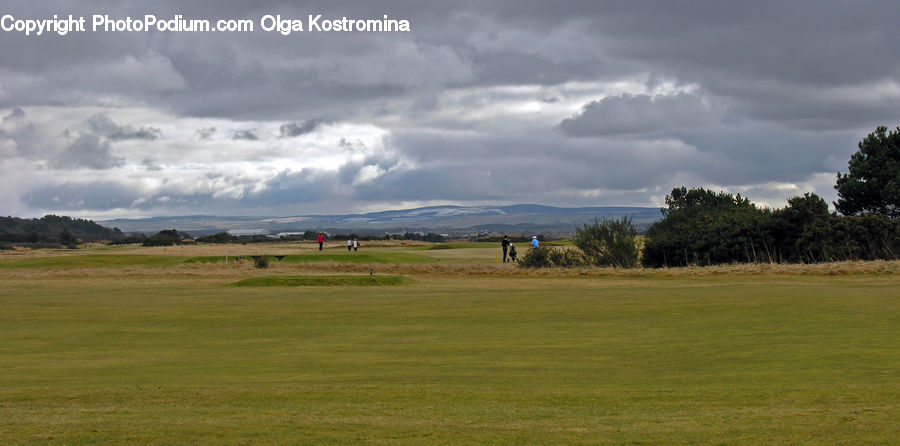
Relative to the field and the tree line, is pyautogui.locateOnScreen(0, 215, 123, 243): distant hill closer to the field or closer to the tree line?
the tree line

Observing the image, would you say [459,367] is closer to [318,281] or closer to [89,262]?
[318,281]

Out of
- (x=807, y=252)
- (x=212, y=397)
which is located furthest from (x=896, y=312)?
(x=807, y=252)

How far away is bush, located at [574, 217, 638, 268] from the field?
20.2m

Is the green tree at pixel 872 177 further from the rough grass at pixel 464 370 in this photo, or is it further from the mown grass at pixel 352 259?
the rough grass at pixel 464 370

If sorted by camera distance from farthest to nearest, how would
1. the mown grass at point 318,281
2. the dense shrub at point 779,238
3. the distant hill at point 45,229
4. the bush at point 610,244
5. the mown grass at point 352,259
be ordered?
the distant hill at point 45,229, the mown grass at point 352,259, the bush at point 610,244, the dense shrub at point 779,238, the mown grass at point 318,281

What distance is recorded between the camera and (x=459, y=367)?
46.8ft

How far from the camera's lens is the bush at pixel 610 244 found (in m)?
52.9

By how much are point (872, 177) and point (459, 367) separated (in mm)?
61832

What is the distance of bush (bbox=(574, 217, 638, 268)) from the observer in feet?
174

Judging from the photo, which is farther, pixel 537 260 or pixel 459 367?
pixel 537 260

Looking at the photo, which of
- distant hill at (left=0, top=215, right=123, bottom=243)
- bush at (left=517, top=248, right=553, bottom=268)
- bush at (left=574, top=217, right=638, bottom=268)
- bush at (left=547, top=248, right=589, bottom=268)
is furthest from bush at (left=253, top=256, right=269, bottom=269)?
distant hill at (left=0, top=215, right=123, bottom=243)

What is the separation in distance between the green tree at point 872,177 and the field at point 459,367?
125 ft

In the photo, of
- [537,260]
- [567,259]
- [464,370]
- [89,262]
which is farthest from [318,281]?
[464,370]

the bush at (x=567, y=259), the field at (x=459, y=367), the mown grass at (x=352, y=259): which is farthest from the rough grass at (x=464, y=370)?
the mown grass at (x=352, y=259)
